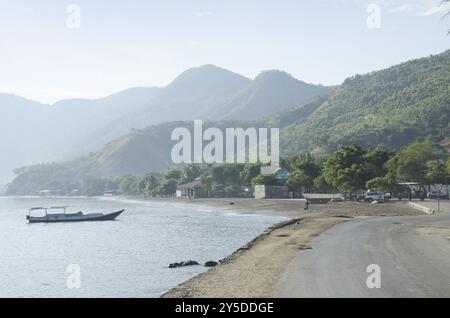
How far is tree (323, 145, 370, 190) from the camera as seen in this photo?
125 meters

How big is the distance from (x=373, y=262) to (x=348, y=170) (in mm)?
95658

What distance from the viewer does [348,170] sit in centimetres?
12431

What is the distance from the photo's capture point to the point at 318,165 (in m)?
170

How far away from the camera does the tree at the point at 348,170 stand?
125 metres

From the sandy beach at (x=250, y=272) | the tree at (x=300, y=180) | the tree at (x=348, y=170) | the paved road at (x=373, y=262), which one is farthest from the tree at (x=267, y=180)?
the paved road at (x=373, y=262)

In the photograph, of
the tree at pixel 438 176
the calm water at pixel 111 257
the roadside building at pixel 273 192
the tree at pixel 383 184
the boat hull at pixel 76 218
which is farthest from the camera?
the roadside building at pixel 273 192

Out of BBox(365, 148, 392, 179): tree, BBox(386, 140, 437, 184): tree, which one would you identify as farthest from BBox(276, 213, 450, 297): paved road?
BBox(386, 140, 437, 184): tree

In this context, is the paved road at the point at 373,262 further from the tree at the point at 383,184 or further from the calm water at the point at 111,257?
the tree at the point at 383,184

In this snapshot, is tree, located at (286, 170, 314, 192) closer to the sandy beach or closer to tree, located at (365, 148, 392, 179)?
tree, located at (365, 148, 392, 179)

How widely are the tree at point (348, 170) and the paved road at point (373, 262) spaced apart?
75.0 meters

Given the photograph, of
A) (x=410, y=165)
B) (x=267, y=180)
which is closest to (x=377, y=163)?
(x=410, y=165)

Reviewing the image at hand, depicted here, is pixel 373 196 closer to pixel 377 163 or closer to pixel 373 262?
pixel 377 163
